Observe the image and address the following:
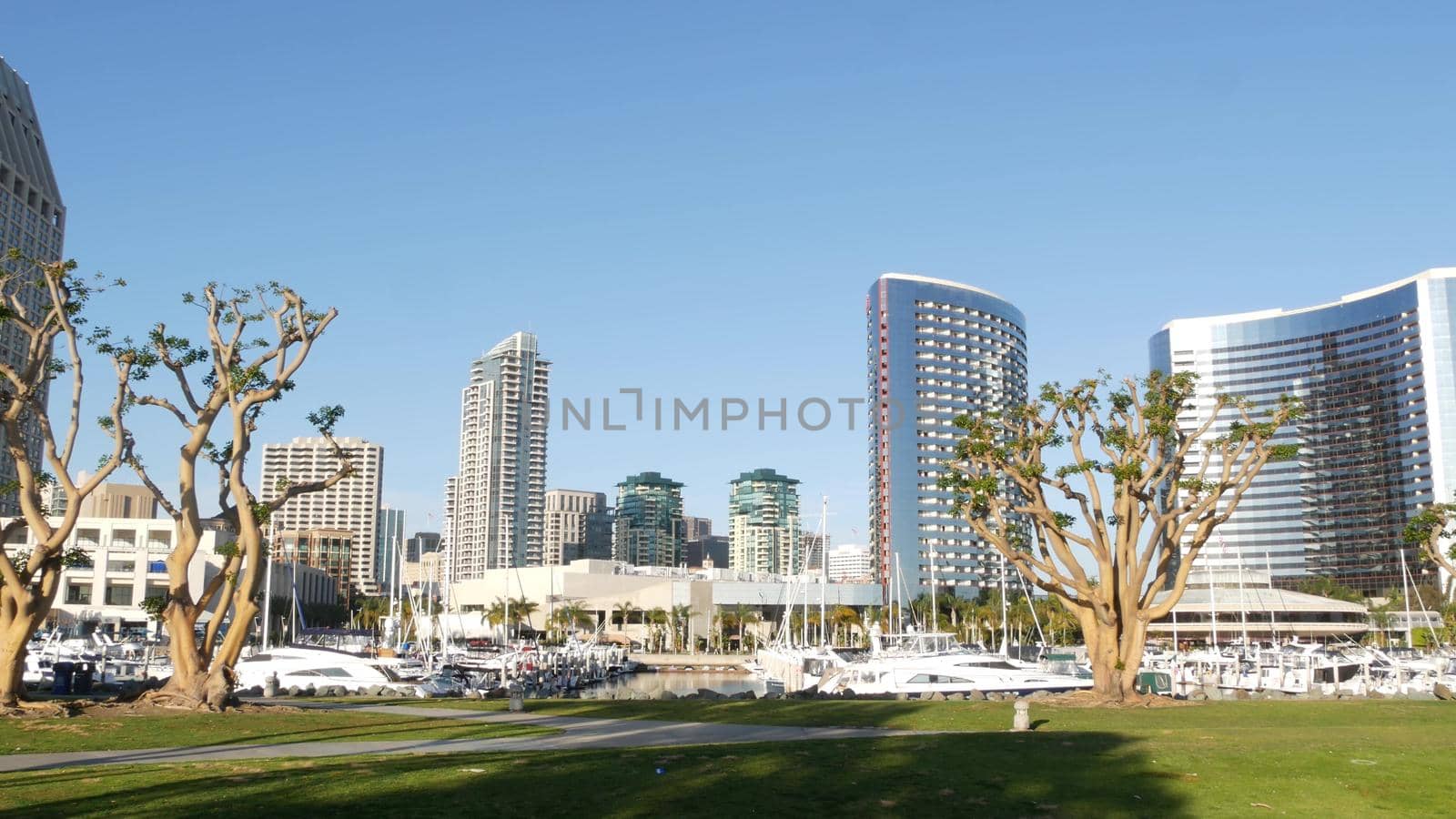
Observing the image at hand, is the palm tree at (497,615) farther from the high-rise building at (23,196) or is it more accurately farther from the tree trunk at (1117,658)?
the tree trunk at (1117,658)

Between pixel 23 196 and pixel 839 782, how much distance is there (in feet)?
629

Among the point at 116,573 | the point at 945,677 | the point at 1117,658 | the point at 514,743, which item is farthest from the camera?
the point at 116,573

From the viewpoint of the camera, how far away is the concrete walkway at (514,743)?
23531 millimetres

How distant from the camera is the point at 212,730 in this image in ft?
98.8

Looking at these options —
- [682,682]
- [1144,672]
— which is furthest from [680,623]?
[1144,672]

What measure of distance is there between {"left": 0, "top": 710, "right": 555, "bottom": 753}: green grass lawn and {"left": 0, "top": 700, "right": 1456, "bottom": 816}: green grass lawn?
597cm

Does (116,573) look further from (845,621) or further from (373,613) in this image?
(845,621)

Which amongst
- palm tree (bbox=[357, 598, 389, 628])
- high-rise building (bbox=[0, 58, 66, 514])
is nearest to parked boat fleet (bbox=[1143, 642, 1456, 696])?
palm tree (bbox=[357, 598, 389, 628])

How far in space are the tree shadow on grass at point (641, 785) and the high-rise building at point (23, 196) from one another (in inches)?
6346

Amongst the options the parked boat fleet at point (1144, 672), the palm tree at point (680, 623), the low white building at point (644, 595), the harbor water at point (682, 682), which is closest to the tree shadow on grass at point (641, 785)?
the parked boat fleet at point (1144, 672)

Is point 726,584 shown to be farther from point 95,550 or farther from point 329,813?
point 329,813

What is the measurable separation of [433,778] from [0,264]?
92.6ft

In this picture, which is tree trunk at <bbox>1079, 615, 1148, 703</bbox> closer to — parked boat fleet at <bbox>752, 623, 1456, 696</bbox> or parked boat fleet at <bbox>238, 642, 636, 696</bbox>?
parked boat fleet at <bbox>752, 623, 1456, 696</bbox>

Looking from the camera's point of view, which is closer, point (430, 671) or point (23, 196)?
point (430, 671)
